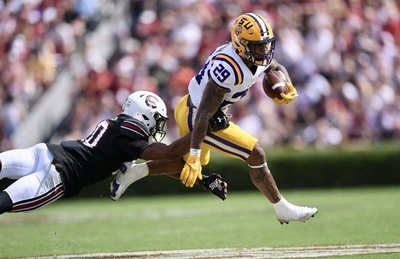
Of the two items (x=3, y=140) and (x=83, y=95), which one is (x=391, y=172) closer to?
(x=83, y=95)

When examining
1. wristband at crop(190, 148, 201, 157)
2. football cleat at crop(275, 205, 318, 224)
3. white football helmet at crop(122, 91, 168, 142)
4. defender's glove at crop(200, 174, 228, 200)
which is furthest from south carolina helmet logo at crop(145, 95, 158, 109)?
football cleat at crop(275, 205, 318, 224)

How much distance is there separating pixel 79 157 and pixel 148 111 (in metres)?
0.83

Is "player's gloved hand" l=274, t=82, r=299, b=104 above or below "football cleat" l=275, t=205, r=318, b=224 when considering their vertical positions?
above

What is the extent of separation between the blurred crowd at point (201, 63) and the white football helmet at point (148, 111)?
24.6 ft

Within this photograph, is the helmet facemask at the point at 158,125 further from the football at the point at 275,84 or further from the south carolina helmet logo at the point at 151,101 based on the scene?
the football at the point at 275,84

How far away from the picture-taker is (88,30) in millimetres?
17406

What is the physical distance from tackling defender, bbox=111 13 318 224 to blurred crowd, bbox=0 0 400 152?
7434mm

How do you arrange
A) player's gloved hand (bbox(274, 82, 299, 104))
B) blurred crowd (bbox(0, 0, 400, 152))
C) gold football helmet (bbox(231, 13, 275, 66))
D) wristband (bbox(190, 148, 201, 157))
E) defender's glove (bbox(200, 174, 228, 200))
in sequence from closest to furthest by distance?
1. wristband (bbox(190, 148, 201, 157))
2. gold football helmet (bbox(231, 13, 275, 66))
3. defender's glove (bbox(200, 174, 228, 200))
4. player's gloved hand (bbox(274, 82, 299, 104))
5. blurred crowd (bbox(0, 0, 400, 152))

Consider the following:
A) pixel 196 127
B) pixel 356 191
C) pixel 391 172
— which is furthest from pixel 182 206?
pixel 196 127

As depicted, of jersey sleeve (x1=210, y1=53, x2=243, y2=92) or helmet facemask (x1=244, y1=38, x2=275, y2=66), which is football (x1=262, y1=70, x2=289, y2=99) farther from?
jersey sleeve (x1=210, y1=53, x2=243, y2=92)

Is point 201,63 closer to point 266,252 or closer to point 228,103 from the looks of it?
point 228,103

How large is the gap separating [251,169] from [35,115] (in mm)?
8624

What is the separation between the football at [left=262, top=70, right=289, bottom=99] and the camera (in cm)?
817

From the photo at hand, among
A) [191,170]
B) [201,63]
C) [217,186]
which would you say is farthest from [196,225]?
[201,63]
